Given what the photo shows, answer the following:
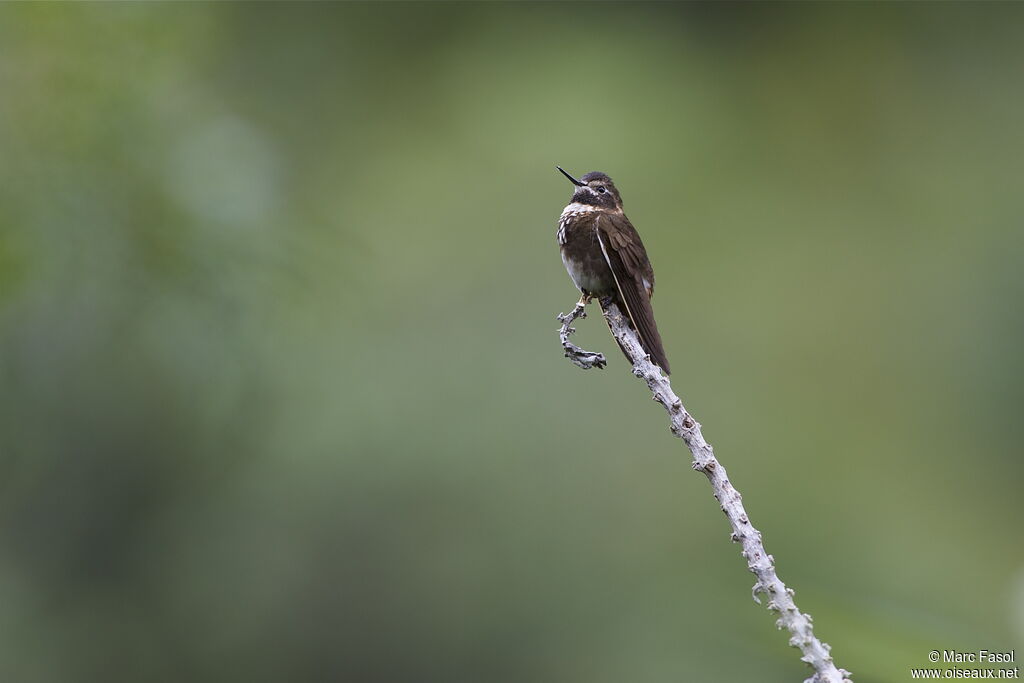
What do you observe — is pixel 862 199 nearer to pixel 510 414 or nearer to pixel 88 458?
pixel 510 414

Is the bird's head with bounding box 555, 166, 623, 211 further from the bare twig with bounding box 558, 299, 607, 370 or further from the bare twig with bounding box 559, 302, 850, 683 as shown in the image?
the bare twig with bounding box 559, 302, 850, 683

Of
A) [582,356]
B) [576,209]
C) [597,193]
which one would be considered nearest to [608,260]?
[576,209]

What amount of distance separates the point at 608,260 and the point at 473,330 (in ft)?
9.34

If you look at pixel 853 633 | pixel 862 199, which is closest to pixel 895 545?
pixel 862 199

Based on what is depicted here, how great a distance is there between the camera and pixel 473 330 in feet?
15.6

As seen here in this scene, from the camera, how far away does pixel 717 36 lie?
566 cm

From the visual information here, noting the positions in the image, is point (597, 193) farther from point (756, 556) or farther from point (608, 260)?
point (756, 556)

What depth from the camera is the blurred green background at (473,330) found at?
8.63ft

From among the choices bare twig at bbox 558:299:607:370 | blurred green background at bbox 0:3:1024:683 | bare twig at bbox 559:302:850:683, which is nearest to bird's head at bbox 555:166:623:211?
bare twig at bbox 558:299:607:370

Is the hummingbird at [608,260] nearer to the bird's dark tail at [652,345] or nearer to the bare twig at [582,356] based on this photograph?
the bird's dark tail at [652,345]

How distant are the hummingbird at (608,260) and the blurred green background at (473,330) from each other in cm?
92

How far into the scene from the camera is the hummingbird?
1.79 meters

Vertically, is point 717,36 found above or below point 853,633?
above

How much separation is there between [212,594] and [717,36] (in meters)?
4.03
